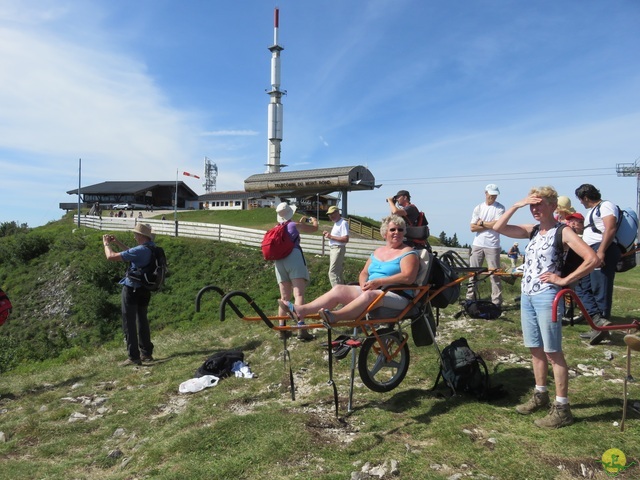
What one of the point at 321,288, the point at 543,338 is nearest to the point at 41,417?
the point at 543,338

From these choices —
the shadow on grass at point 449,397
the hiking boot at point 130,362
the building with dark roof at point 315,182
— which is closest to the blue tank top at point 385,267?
the shadow on grass at point 449,397

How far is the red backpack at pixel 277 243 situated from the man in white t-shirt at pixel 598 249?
14.3 ft

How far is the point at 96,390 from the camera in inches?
274

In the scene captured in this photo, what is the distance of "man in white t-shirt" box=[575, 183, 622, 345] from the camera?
236 inches

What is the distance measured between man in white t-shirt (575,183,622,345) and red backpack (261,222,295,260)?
4.37 metres

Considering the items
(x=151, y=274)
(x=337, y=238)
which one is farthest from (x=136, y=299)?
(x=337, y=238)

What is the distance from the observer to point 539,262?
4.28 metres

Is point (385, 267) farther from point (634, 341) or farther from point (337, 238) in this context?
point (337, 238)

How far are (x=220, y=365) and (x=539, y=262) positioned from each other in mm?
4788

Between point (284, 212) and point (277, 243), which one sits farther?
point (284, 212)

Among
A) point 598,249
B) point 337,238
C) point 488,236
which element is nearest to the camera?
point 598,249

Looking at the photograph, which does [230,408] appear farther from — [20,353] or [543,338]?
[20,353]

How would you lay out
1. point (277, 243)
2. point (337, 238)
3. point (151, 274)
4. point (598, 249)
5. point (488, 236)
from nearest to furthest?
point (598, 249) < point (277, 243) < point (151, 274) < point (488, 236) < point (337, 238)

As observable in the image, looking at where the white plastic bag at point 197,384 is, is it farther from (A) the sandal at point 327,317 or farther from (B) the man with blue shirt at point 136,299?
(A) the sandal at point 327,317
